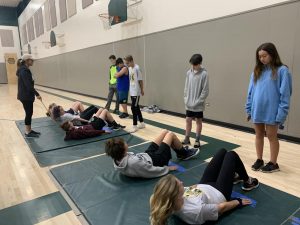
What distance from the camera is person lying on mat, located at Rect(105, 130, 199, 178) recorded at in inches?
96.9

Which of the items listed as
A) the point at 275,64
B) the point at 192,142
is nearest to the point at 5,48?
the point at 192,142

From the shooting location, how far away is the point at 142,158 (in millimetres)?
2590

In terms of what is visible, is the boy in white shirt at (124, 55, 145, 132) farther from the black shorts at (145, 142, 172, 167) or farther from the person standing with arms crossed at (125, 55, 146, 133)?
the black shorts at (145, 142, 172, 167)

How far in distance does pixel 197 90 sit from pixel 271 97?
108 centimetres

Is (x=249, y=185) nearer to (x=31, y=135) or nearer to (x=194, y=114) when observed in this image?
(x=194, y=114)

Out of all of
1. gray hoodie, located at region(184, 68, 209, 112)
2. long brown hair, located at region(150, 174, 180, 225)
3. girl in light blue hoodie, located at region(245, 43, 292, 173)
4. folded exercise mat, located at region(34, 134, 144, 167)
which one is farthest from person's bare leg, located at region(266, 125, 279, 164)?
folded exercise mat, located at region(34, 134, 144, 167)

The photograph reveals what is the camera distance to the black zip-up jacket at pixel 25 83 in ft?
13.6

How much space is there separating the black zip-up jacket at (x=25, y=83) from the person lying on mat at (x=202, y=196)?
3379 mm

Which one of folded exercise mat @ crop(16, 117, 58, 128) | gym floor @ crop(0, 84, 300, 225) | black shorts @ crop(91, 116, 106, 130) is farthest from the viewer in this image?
folded exercise mat @ crop(16, 117, 58, 128)

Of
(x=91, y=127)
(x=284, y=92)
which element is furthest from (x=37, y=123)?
(x=284, y=92)

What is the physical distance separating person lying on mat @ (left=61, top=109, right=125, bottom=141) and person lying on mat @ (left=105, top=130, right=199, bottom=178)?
5.95 ft

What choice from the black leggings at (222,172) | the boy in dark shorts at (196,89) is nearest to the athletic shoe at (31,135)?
the boy in dark shorts at (196,89)

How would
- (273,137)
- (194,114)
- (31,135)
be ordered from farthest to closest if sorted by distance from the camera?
(31,135), (194,114), (273,137)

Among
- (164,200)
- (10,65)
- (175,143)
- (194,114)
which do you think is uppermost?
(10,65)
